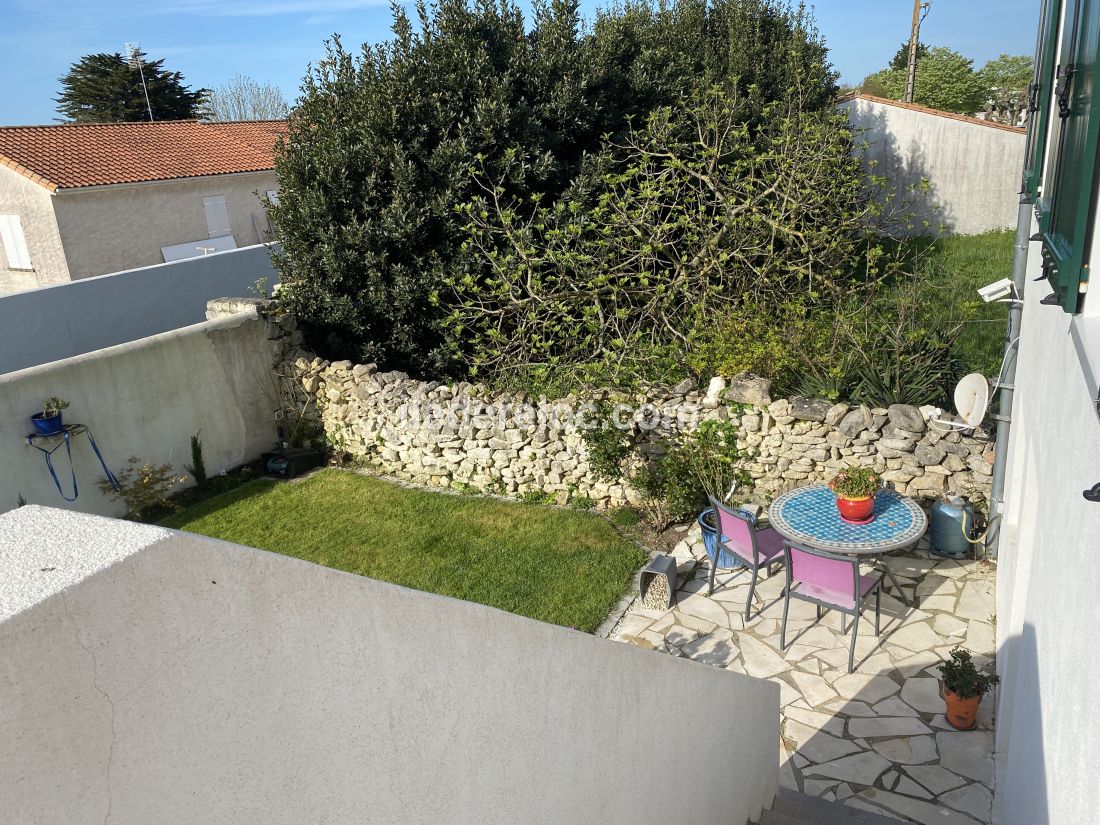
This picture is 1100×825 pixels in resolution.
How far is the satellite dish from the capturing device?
24.9 ft

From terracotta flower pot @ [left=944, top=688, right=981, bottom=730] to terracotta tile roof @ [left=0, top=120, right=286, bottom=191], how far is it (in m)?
16.8

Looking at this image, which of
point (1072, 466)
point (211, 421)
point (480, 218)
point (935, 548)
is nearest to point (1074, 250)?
point (1072, 466)

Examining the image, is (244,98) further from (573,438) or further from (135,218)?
(573,438)

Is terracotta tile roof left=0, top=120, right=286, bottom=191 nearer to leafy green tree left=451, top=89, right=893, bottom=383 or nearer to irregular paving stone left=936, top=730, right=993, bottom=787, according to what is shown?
leafy green tree left=451, top=89, right=893, bottom=383

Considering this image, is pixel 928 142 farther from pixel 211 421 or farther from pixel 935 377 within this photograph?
pixel 211 421

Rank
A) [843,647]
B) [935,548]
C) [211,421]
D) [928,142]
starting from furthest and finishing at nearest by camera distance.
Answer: [928,142] < [211,421] < [935,548] < [843,647]

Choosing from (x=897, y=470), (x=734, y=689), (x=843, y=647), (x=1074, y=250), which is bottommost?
(x=843, y=647)

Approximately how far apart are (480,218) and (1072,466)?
1003 cm

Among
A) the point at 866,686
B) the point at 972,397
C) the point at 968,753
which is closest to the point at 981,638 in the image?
the point at 866,686

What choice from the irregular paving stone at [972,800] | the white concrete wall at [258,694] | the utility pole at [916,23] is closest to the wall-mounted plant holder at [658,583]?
the irregular paving stone at [972,800]

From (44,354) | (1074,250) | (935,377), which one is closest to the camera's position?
(1074,250)

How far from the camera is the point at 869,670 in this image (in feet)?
22.0

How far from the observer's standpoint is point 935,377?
9.16 metres

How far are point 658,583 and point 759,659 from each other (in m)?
1.21
